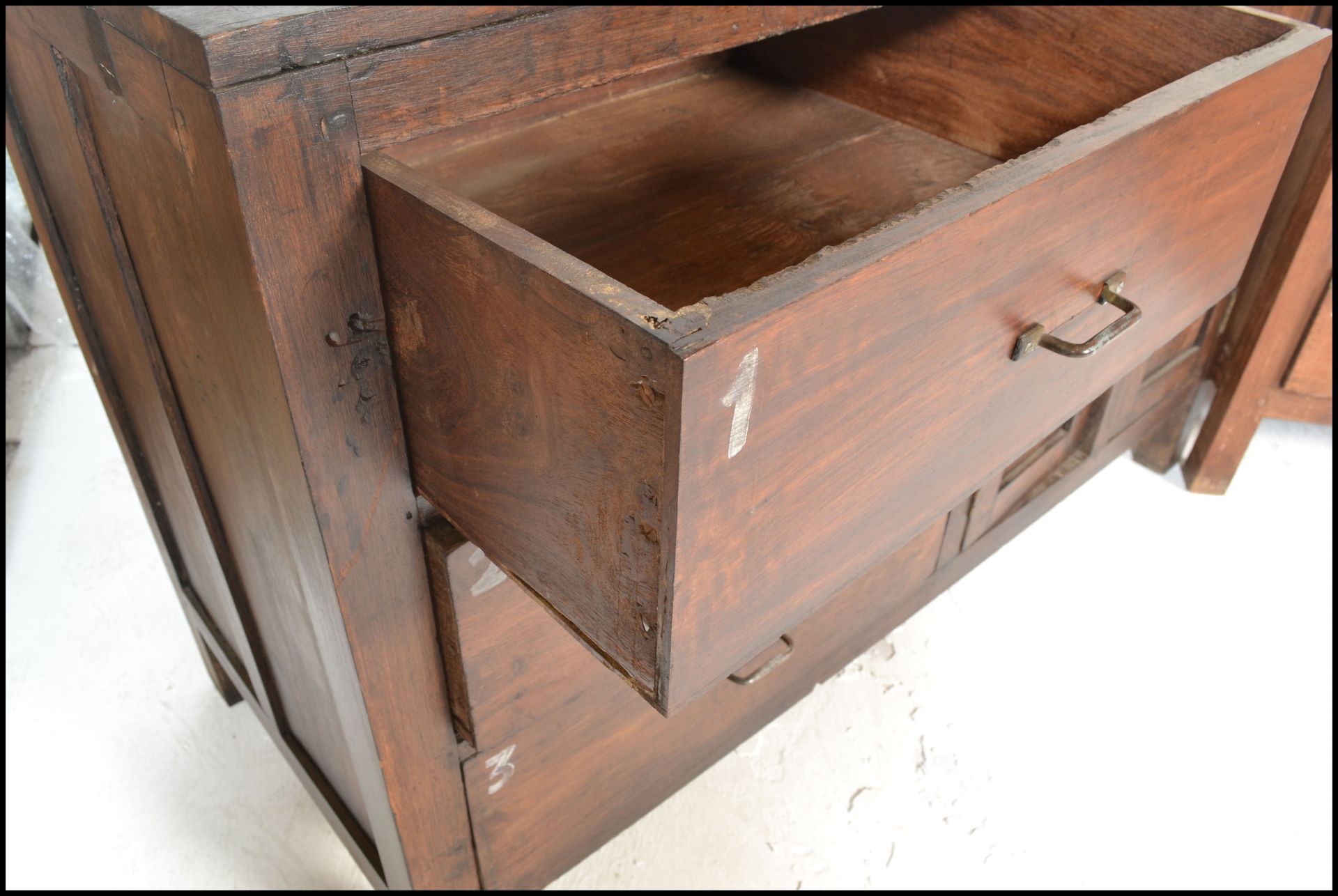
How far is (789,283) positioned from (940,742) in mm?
901

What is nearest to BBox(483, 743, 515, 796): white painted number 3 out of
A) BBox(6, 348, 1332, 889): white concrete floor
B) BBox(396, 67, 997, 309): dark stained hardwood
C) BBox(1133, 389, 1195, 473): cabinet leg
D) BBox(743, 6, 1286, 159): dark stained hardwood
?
BBox(6, 348, 1332, 889): white concrete floor

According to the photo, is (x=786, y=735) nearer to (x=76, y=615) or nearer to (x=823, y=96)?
(x=823, y=96)

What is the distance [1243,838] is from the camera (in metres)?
1.13

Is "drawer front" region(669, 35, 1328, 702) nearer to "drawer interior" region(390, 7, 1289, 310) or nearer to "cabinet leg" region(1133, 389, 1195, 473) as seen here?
"drawer interior" region(390, 7, 1289, 310)

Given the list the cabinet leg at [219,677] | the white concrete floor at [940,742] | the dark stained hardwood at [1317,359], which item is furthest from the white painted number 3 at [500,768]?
the dark stained hardwood at [1317,359]

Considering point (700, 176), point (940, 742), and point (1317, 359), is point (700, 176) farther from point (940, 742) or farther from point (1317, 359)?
point (1317, 359)

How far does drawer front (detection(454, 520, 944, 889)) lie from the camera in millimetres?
781

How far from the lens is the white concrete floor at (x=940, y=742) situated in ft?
3.63

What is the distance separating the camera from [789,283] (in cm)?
46

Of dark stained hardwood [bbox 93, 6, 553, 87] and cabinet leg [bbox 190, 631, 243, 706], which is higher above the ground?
dark stained hardwood [bbox 93, 6, 553, 87]

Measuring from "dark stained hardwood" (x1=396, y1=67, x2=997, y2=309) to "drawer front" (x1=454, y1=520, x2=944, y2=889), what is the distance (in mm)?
247

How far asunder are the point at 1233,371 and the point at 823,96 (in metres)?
0.81

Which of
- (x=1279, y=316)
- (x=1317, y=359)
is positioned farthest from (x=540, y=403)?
(x=1317, y=359)

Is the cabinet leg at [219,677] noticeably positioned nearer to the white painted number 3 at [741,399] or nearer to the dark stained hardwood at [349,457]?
the dark stained hardwood at [349,457]
